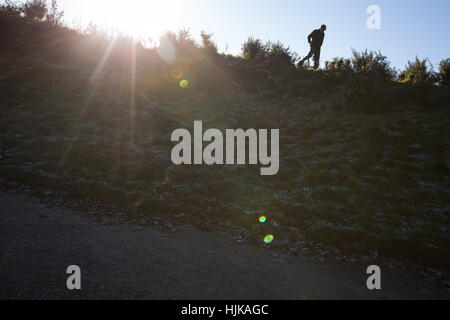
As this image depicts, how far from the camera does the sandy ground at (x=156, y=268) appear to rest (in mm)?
4137

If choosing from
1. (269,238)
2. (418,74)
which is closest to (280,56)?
(418,74)

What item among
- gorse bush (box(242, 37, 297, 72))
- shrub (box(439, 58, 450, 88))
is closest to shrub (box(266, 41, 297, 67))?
gorse bush (box(242, 37, 297, 72))

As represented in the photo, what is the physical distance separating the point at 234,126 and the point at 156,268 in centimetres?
854

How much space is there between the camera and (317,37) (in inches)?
627

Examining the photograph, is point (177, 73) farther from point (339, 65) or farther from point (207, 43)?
point (339, 65)

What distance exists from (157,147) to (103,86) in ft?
22.3

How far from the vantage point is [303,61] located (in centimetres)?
1723

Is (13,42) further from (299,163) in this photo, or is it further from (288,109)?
(299,163)

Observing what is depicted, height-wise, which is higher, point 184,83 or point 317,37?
point 317,37

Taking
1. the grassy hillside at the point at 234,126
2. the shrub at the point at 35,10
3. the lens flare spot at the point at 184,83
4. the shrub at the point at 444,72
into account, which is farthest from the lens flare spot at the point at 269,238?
the shrub at the point at 35,10

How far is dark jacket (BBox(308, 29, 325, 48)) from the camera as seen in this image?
52.2ft

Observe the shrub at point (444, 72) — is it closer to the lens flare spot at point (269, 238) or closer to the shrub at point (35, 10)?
the lens flare spot at point (269, 238)

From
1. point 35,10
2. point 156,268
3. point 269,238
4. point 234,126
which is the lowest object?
point 156,268
